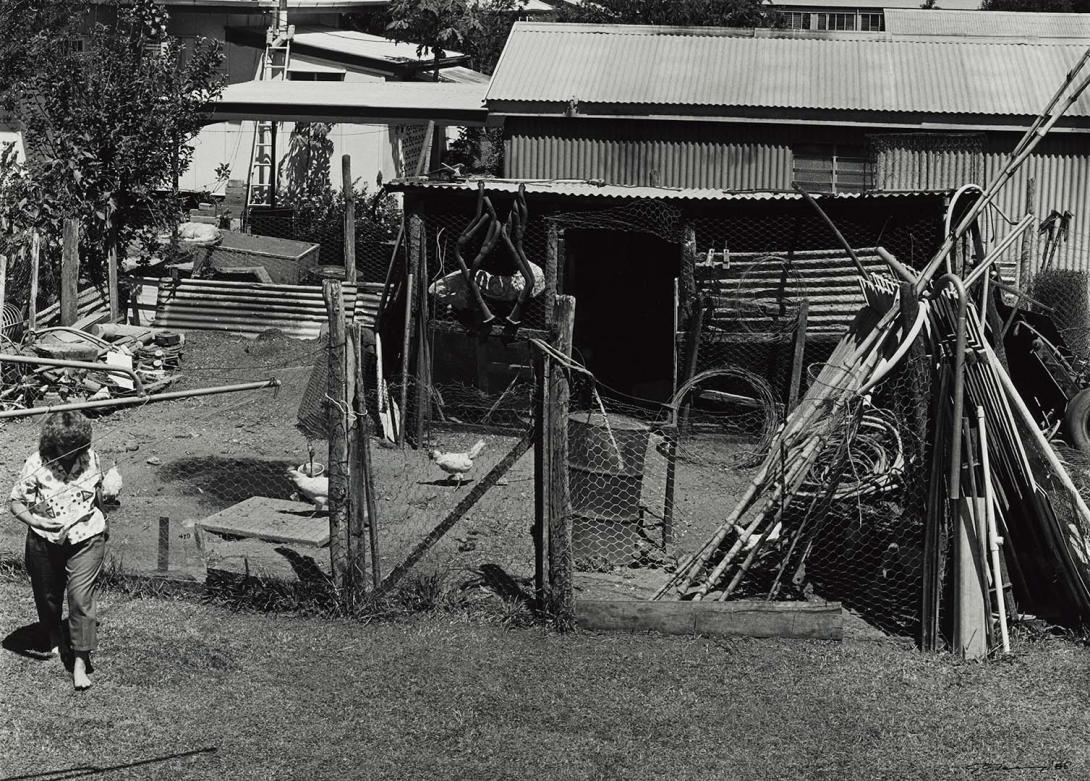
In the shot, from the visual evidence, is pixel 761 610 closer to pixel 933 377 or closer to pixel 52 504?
pixel 933 377

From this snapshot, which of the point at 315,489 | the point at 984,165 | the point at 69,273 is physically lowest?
the point at 315,489

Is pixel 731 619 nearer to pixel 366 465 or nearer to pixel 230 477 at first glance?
pixel 366 465

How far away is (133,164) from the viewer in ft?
54.1

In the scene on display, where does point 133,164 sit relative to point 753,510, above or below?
above

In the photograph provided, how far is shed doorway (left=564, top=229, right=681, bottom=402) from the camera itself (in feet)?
49.3

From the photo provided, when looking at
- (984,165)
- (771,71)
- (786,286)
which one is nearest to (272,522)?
(786,286)

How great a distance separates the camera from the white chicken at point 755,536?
25.2 feet

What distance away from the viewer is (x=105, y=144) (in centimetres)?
1636

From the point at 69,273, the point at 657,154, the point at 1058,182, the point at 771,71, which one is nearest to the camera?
the point at 69,273

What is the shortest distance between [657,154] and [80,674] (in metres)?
13.0

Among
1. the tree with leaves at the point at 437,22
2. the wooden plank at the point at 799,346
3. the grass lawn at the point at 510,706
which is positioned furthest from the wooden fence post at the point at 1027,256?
the tree with leaves at the point at 437,22

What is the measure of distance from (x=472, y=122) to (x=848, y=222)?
28.9ft

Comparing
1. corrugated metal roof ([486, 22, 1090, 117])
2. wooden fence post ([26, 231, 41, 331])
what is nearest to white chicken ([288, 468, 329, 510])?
wooden fence post ([26, 231, 41, 331])

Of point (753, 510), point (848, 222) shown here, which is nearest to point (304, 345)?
point (848, 222)
